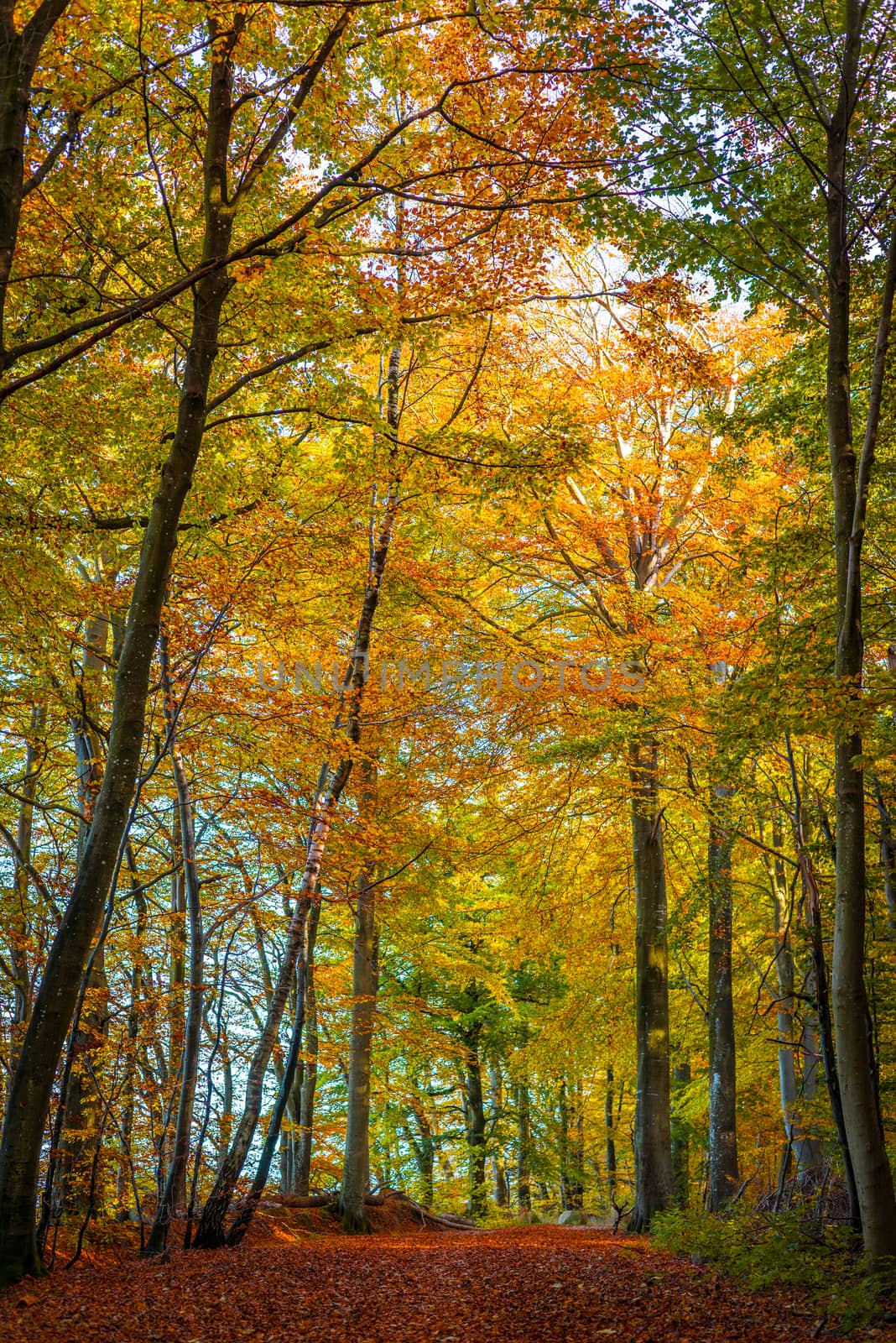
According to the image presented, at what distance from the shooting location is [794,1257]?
20.1 ft

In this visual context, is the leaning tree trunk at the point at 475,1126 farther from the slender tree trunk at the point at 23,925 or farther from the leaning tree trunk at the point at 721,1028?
the slender tree trunk at the point at 23,925

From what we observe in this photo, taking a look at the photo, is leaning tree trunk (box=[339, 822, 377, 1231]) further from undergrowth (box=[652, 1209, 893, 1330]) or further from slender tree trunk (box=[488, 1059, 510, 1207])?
slender tree trunk (box=[488, 1059, 510, 1207])

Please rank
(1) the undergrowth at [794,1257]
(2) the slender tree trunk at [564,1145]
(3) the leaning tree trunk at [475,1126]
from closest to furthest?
1. (1) the undergrowth at [794,1257]
2. (3) the leaning tree trunk at [475,1126]
3. (2) the slender tree trunk at [564,1145]

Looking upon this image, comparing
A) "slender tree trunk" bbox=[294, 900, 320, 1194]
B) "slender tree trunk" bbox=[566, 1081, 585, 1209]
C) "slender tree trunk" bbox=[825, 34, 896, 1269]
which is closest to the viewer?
"slender tree trunk" bbox=[825, 34, 896, 1269]

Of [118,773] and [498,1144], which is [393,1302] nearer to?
[118,773]

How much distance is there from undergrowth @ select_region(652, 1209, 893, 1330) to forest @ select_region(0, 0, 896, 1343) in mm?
40

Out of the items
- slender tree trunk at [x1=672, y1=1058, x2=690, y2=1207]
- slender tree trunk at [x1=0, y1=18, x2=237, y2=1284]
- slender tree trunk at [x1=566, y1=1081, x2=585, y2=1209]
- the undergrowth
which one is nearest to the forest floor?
the undergrowth

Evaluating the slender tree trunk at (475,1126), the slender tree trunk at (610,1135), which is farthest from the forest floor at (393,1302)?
the slender tree trunk at (610,1135)

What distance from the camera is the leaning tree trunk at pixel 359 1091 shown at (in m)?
11.8

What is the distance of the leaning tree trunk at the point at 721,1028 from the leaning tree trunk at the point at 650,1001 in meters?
0.69

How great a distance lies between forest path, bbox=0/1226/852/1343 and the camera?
478 centimetres

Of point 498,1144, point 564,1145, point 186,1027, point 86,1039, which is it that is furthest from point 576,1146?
point 186,1027

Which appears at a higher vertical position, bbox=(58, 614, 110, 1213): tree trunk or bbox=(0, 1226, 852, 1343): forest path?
bbox=(58, 614, 110, 1213): tree trunk

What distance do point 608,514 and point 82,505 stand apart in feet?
21.7
